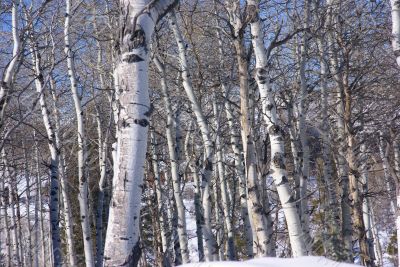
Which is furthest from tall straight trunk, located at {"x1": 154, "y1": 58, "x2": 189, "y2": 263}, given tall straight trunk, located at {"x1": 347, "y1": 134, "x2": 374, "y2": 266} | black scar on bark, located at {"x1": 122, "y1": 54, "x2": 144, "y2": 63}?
black scar on bark, located at {"x1": 122, "y1": 54, "x2": 144, "y2": 63}

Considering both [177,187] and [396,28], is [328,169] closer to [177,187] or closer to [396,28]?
[177,187]

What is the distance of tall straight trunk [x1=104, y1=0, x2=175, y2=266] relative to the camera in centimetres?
371

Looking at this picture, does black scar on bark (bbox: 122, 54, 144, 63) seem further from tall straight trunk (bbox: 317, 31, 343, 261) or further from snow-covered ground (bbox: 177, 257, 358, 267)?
tall straight trunk (bbox: 317, 31, 343, 261)

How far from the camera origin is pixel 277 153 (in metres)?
5.92

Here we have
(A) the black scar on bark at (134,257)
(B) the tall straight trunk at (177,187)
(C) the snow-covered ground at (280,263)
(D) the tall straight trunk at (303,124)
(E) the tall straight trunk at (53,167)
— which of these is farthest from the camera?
(E) the tall straight trunk at (53,167)

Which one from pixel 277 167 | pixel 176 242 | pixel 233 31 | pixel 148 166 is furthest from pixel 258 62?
pixel 148 166

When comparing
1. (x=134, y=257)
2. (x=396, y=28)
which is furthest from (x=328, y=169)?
(x=134, y=257)

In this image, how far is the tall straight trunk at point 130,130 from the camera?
3.71 metres

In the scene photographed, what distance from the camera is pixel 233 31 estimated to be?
6.58 metres

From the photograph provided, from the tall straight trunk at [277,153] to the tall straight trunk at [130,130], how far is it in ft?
7.29

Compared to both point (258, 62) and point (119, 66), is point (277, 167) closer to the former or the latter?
point (258, 62)

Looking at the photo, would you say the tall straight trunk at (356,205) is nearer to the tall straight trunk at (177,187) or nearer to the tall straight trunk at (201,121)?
the tall straight trunk at (201,121)

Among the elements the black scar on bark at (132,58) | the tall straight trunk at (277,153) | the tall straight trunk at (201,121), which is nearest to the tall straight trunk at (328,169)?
the tall straight trunk at (277,153)

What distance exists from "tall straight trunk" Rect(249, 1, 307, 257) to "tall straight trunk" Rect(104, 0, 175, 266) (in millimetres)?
2221
